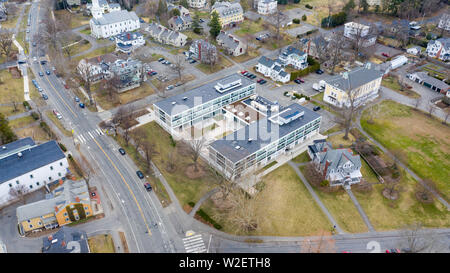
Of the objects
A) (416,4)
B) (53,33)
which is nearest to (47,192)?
(53,33)

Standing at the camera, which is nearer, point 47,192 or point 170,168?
point 47,192

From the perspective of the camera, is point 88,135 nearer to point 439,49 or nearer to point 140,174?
point 140,174

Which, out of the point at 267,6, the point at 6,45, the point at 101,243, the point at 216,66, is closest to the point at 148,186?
the point at 101,243

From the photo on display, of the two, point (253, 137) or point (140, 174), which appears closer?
point (140, 174)

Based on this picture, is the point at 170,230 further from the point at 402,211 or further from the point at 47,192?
the point at 402,211

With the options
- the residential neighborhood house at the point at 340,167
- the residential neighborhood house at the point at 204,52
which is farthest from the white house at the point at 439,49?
the residential neighborhood house at the point at 204,52

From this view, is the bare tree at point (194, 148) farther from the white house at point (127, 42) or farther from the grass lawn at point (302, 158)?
the white house at point (127, 42)
